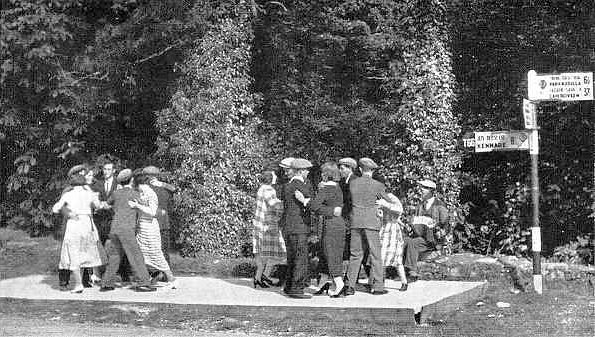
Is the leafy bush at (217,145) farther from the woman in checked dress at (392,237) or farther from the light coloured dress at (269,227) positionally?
the woman in checked dress at (392,237)

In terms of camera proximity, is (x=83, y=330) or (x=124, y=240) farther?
(x=124, y=240)

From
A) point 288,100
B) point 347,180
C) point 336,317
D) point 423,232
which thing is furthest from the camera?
point 288,100

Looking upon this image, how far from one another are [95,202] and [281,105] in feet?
22.9

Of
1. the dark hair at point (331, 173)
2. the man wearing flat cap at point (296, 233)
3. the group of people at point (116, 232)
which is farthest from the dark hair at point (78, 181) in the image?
the dark hair at point (331, 173)

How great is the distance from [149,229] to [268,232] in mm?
1636

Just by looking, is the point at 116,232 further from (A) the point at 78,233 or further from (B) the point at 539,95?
(B) the point at 539,95

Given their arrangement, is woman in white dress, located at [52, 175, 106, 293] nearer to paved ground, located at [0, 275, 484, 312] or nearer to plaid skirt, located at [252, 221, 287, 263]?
paved ground, located at [0, 275, 484, 312]

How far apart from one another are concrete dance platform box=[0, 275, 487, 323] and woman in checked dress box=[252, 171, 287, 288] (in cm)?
38

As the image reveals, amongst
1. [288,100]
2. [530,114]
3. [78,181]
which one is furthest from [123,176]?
[288,100]

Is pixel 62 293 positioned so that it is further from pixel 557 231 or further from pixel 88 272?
pixel 557 231

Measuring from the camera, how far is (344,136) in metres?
17.7

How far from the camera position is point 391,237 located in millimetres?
11602

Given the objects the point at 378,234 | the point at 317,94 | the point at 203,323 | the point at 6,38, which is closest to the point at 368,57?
the point at 317,94

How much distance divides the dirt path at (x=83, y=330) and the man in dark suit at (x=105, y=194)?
8.76 feet
